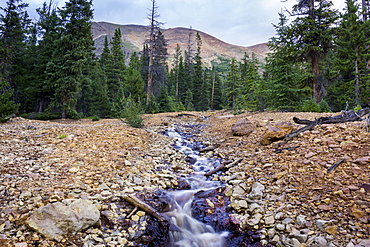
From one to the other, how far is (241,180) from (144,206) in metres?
2.31

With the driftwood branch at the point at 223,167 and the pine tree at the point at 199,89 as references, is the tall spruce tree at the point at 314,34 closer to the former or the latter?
the driftwood branch at the point at 223,167

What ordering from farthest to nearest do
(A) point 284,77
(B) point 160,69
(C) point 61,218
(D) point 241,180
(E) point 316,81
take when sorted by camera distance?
(B) point 160,69 < (E) point 316,81 < (A) point 284,77 < (D) point 241,180 < (C) point 61,218

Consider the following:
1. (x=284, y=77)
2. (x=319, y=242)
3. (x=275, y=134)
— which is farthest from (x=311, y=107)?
(x=319, y=242)

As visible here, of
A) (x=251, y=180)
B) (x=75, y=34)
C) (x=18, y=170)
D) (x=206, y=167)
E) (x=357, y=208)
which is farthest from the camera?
(x=75, y=34)

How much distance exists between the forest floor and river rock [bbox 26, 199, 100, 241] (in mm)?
104

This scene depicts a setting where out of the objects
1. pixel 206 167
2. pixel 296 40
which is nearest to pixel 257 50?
pixel 296 40

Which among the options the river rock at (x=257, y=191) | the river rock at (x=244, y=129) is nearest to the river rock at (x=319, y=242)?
the river rock at (x=257, y=191)

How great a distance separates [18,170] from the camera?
158 inches

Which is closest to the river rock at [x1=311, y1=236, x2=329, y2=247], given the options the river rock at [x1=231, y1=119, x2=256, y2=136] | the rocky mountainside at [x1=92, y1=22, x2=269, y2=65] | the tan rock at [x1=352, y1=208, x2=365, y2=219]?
the tan rock at [x1=352, y1=208, x2=365, y2=219]

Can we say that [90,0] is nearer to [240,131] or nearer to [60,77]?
[60,77]

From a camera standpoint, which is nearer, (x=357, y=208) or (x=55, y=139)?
(x=357, y=208)

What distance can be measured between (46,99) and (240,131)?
22.2 m

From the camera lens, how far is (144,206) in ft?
11.9

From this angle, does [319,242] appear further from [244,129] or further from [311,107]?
[311,107]
